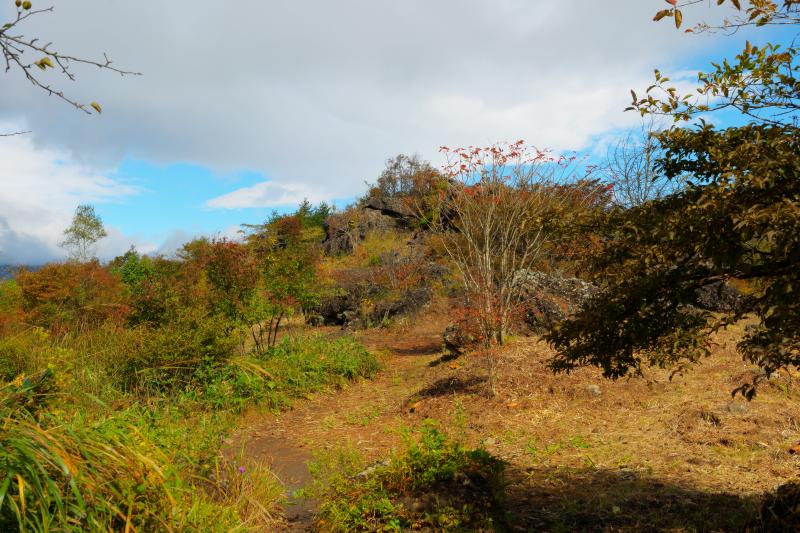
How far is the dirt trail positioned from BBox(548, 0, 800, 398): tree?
2.71 metres

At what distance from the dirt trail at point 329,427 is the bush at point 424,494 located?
22.2 inches

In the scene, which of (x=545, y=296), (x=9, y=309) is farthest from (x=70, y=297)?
(x=545, y=296)

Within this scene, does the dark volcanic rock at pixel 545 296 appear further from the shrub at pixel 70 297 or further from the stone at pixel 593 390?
the shrub at pixel 70 297

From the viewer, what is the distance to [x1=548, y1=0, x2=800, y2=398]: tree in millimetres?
2227

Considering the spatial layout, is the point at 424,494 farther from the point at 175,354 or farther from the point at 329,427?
the point at 175,354

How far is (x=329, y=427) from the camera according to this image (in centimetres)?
761

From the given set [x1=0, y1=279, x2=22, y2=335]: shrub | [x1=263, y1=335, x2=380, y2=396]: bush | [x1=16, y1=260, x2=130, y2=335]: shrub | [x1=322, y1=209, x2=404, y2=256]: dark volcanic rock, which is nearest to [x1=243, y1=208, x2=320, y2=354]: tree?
[x1=263, y1=335, x2=380, y2=396]: bush

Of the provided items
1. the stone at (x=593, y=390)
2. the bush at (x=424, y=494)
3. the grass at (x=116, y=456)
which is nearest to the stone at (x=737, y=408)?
the stone at (x=593, y=390)

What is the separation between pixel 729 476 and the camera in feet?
16.0

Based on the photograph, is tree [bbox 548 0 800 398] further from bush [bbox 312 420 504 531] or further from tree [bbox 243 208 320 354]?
tree [bbox 243 208 320 354]

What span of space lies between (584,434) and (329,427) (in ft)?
10.7

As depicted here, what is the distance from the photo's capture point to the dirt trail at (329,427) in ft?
19.7

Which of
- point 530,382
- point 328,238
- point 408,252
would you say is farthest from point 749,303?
point 328,238

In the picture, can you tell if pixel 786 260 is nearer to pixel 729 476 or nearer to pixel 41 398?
pixel 729 476
